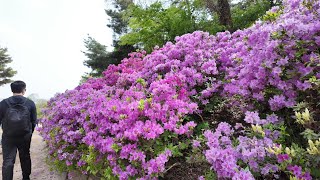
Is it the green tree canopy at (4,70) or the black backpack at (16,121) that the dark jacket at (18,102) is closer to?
the black backpack at (16,121)

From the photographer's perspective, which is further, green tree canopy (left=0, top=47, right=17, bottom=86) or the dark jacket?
green tree canopy (left=0, top=47, right=17, bottom=86)

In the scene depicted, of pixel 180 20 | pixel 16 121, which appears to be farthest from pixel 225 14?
pixel 16 121

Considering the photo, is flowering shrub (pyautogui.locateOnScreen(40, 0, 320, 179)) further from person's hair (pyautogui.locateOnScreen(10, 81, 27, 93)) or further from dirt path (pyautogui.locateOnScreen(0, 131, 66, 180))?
dirt path (pyautogui.locateOnScreen(0, 131, 66, 180))

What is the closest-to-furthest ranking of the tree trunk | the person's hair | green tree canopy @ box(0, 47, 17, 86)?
the person's hair, the tree trunk, green tree canopy @ box(0, 47, 17, 86)

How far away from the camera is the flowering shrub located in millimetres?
2598

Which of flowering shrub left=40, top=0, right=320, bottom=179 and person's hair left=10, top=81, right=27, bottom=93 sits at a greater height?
person's hair left=10, top=81, right=27, bottom=93

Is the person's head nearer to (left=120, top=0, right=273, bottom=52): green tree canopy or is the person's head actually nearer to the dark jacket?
the dark jacket

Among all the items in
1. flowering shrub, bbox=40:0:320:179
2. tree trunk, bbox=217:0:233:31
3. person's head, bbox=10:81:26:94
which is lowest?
flowering shrub, bbox=40:0:320:179

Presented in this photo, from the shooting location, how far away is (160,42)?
36.0 feet

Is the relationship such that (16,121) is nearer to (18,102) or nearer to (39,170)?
(18,102)

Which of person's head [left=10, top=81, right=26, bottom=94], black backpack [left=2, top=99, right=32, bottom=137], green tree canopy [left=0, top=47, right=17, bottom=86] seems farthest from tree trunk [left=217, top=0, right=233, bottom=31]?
green tree canopy [left=0, top=47, right=17, bottom=86]

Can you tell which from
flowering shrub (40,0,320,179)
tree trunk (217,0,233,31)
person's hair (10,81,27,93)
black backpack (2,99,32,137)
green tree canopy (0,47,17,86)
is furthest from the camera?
green tree canopy (0,47,17,86)

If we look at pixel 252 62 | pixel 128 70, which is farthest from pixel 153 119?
pixel 128 70

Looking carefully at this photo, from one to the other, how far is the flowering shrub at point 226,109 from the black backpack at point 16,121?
0.60 metres
